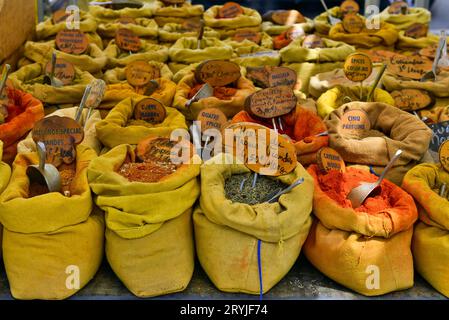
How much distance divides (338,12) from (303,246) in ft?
6.37

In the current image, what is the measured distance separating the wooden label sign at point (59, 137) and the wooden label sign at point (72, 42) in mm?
891

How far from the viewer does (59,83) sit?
6.44 feet

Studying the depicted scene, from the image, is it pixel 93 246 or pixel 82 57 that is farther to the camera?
pixel 82 57

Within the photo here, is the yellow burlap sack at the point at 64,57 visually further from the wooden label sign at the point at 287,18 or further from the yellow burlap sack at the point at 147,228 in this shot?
the wooden label sign at the point at 287,18

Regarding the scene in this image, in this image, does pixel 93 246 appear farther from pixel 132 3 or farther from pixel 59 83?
pixel 132 3

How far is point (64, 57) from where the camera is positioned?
212cm

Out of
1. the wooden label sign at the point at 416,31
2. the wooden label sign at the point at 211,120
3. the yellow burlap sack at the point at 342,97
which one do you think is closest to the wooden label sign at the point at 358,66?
the yellow burlap sack at the point at 342,97

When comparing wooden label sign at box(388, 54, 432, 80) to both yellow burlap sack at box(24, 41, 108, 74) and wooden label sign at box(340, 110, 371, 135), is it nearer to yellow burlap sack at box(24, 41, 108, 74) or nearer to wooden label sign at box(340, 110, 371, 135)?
wooden label sign at box(340, 110, 371, 135)

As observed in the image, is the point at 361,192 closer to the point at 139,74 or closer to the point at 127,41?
the point at 139,74

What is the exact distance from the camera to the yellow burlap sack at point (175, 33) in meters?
2.58

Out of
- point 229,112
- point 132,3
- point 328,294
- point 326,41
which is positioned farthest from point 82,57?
point 328,294

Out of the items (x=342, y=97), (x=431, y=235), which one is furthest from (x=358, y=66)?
(x=431, y=235)

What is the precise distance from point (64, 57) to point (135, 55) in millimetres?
309

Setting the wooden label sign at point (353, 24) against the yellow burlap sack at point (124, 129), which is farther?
the wooden label sign at point (353, 24)
